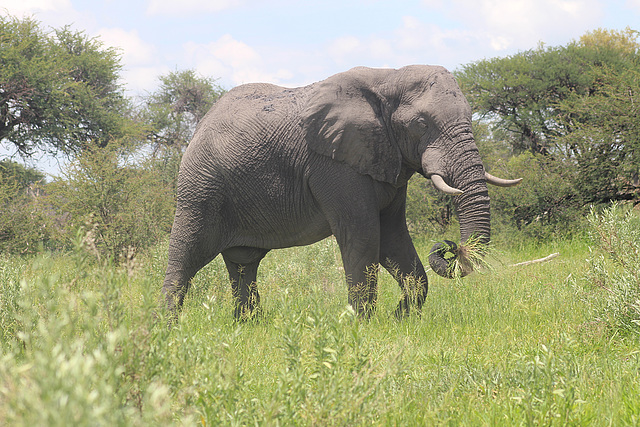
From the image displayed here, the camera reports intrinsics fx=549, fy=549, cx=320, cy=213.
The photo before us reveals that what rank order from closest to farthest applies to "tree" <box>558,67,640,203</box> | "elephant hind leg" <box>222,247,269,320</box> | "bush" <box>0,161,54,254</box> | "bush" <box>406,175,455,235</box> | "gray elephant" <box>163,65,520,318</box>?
"gray elephant" <box>163,65,520,318</box>
"elephant hind leg" <box>222,247,269,320</box>
"tree" <box>558,67,640,203</box>
"bush" <box>0,161,54,254</box>
"bush" <box>406,175,455,235</box>

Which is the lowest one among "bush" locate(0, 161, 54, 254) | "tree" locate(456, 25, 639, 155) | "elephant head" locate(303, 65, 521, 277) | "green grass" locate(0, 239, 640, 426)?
"green grass" locate(0, 239, 640, 426)

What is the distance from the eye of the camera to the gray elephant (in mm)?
4863

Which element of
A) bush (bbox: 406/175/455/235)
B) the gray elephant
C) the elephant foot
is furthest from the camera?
bush (bbox: 406/175/455/235)

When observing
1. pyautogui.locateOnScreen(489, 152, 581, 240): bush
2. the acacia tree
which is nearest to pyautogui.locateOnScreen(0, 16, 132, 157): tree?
the acacia tree

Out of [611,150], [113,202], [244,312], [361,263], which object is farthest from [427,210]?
[361,263]

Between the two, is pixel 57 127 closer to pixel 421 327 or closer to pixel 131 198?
pixel 131 198

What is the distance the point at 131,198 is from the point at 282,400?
11.5 meters

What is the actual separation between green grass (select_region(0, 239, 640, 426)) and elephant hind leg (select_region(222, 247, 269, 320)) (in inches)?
9.1

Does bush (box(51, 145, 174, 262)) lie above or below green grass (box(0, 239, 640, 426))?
above

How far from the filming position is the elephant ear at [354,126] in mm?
4969

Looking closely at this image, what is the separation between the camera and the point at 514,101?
26.7 meters

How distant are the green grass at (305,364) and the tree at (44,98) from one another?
57.7 feet

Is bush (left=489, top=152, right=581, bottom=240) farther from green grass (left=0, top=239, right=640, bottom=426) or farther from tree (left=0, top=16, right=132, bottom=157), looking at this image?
tree (left=0, top=16, right=132, bottom=157)

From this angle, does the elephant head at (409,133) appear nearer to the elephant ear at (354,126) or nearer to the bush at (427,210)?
the elephant ear at (354,126)
